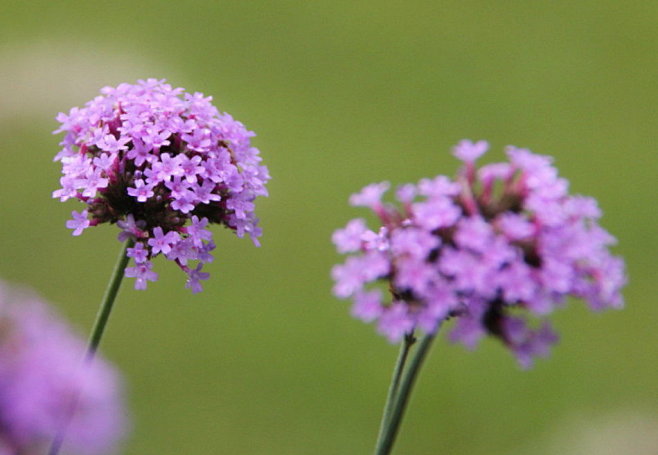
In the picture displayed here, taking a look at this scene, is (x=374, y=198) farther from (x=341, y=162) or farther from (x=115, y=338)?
Result: (x=341, y=162)

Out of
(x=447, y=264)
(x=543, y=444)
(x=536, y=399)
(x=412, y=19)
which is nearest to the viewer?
(x=447, y=264)

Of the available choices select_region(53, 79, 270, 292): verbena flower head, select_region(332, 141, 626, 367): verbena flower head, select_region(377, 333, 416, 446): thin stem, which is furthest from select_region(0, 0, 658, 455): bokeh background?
select_region(332, 141, 626, 367): verbena flower head

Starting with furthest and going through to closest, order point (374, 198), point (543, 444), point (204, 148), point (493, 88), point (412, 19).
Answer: point (412, 19) → point (493, 88) → point (543, 444) → point (204, 148) → point (374, 198)

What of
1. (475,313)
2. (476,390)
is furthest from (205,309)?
(475,313)

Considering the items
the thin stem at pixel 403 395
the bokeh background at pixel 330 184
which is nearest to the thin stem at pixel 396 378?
the thin stem at pixel 403 395

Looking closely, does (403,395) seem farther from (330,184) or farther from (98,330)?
(330,184)

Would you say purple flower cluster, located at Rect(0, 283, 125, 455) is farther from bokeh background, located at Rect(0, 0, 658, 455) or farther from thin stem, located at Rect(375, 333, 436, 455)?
bokeh background, located at Rect(0, 0, 658, 455)

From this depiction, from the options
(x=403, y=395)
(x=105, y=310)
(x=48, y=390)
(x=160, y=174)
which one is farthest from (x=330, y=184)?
(x=48, y=390)

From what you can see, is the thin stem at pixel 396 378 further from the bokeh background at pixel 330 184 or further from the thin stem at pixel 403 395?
the bokeh background at pixel 330 184
